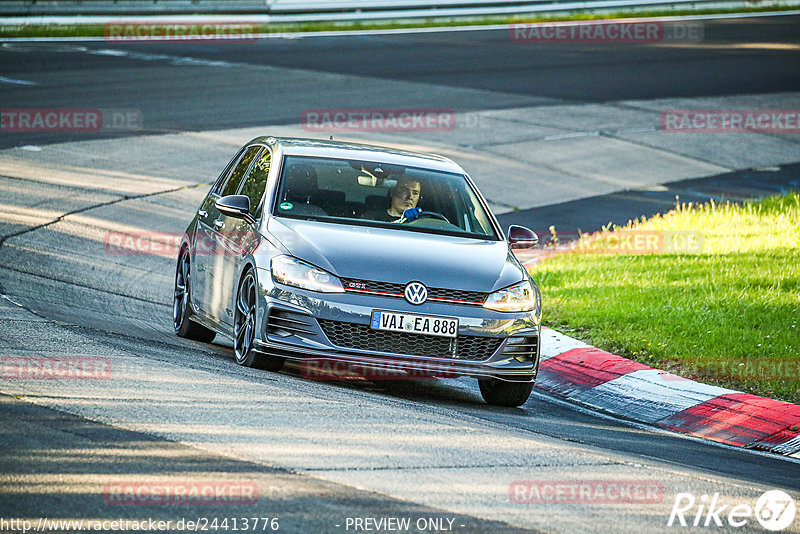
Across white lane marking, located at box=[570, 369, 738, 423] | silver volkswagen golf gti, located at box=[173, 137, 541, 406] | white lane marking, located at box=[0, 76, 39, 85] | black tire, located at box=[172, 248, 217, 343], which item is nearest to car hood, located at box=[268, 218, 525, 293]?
silver volkswagen golf gti, located at box=[173, 137, 541, 406]

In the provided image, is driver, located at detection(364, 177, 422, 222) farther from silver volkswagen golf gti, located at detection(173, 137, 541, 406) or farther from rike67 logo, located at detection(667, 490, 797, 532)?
rike67 logo, located at detection(667, 490, 797, 532)

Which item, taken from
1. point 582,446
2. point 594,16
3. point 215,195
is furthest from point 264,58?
point 582,446

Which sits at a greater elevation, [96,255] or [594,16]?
[594,16]

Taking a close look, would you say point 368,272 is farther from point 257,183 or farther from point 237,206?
point 257,183

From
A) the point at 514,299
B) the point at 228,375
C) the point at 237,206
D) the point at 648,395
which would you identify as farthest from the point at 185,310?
the point at 648,395

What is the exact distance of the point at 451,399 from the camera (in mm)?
8852

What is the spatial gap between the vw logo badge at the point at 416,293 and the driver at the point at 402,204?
1122mm

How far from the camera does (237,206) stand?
904cm

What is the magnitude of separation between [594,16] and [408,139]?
66.3 ft

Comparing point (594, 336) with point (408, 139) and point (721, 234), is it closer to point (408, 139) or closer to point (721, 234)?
point (721, 234)

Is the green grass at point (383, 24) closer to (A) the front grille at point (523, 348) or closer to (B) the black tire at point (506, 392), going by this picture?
(B) the black tire at point (506, 392)

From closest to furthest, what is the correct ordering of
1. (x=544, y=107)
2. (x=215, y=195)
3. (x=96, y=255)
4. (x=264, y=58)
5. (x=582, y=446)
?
(x=582, y=446)
(x=215, y=195)
(x=96, y=255)
(x=544, y=107)
(x=264, y=58)

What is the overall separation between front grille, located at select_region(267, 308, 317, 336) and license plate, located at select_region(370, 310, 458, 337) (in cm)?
43

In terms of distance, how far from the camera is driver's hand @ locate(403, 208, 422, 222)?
9156 mm
